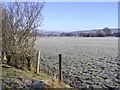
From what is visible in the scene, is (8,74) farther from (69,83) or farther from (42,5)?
(42,5)

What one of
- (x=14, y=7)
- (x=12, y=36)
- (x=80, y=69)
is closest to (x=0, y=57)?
(x=12, y=36)

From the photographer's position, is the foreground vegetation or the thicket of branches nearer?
the foreground vegetation

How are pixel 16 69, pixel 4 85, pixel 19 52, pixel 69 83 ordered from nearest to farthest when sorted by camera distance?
1. pixel 4 85
2. pixel 69 83
3. pixel 16 69
4. pixel 19 52

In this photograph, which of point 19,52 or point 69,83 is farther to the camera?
point 19,52

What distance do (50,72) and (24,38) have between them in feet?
6.14

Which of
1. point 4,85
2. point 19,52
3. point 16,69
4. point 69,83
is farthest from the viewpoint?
point 19,52

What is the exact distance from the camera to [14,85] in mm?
8727

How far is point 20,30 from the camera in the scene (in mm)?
12305

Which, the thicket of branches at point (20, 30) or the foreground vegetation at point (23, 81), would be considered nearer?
the foreground vegetation at point (23, 81)

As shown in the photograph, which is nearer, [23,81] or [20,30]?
[23,81]

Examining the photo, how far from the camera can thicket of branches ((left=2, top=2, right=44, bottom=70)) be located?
1207 cm

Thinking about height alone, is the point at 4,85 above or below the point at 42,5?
below

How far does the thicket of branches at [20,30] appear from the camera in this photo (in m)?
12.1

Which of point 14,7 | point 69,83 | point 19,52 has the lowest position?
point 69,83
